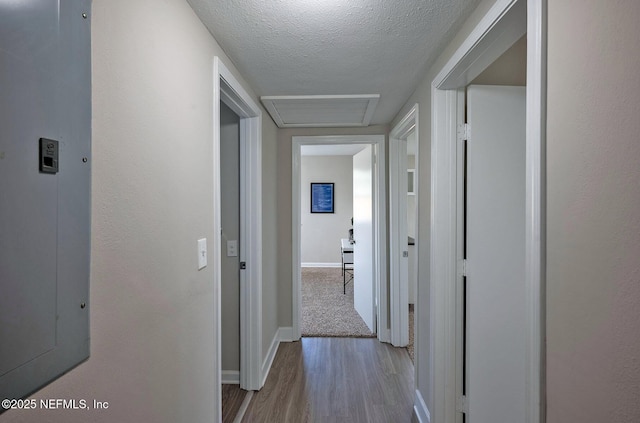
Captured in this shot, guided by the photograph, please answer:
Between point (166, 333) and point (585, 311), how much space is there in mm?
1262

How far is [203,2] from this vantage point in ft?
4.01

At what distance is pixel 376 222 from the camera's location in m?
3.09

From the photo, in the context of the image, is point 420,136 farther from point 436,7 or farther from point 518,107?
point 436,7

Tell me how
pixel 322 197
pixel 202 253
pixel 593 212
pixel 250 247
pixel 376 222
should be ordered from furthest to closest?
pixel 322 197 < pixel 376 222 < pixel 250 247 < pixel 202 253 < pixel 593 212

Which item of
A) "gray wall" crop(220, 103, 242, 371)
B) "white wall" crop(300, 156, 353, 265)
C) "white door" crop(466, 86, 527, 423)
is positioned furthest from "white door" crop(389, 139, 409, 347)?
"white wall" crop(300, 156, 353, 265)

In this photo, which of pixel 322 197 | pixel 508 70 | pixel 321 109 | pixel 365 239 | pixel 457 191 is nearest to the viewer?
pixel 508 70

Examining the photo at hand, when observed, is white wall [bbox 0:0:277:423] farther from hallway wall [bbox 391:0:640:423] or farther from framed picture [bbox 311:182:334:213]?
framed picture [bbox 311:182:334:213]

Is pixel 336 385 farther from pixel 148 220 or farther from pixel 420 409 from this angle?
pixel 148 220

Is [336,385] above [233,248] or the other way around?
the other way around

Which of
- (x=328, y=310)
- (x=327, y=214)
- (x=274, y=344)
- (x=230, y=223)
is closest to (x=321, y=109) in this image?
(x=230, y=223)

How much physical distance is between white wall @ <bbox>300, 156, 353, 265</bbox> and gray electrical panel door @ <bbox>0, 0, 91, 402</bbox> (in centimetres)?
570

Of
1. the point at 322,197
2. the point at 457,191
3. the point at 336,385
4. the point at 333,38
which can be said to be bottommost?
the point at 336,385

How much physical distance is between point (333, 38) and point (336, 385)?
2399mm

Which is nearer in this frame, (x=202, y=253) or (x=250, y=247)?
(x=202, y=253)
